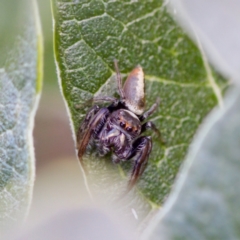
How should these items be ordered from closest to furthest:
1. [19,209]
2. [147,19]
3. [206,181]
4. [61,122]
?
[206,181], [19,209], [147,19], [61,122]

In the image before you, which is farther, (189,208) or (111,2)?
(111,2)

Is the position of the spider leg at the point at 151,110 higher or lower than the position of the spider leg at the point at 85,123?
lower

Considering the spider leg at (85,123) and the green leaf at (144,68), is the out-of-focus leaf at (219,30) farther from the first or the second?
the spider leg at (85,123)

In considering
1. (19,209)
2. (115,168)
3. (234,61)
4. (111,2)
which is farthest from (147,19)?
(19,209)

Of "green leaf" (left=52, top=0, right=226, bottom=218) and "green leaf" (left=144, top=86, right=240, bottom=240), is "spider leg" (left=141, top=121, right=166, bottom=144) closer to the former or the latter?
"green leaf" (left=52, top=0, right=226, bottom=218)

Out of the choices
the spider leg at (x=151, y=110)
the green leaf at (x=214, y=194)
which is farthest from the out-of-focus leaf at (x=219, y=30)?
the green leaf at (x=214, y=194)

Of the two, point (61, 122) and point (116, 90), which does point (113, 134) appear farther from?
point (61, 122)

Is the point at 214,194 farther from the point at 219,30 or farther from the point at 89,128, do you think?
the point at 219,30
